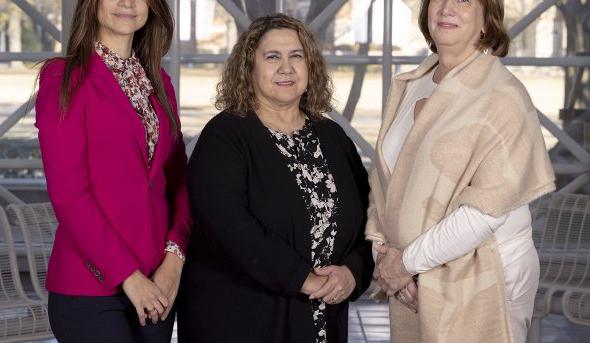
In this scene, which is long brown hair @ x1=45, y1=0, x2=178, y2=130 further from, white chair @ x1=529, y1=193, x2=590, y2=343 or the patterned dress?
white chair @ x1=529, y1=193, x2=590, y2=343

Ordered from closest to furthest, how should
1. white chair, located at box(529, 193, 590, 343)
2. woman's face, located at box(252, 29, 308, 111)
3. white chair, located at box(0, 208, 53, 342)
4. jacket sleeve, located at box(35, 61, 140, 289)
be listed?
jacket sleeve, located at box(35, 61, 140, 289), woman's face, located at box(252, 29, 308, 111), white chair, located at box(0, 208, 53, 342), white chair, located at box(529, 193, 590, 343)

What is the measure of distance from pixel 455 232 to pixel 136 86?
88cm

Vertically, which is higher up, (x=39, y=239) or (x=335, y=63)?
(x=335, y=63)

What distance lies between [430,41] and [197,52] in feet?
12.6

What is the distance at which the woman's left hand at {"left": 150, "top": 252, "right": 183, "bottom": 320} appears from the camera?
2852mm

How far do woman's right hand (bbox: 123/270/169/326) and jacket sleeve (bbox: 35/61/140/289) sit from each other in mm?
23

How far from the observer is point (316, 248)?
9.77 feet

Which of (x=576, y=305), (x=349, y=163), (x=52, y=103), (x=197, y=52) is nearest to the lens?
(x=52, y=103)

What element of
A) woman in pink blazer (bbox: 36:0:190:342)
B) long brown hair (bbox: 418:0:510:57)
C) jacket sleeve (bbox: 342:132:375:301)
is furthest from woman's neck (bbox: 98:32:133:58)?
long brown hair (bbox: 418:0:510:57)

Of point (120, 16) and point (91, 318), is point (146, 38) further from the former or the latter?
point (91, 318)

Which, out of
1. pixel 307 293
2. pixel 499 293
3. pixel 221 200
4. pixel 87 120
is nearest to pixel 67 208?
pixel 87 120

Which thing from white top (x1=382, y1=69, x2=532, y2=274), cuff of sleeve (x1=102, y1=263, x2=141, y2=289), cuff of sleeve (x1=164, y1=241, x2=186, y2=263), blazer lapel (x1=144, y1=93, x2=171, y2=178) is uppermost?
blazer lapel (x1=144, y1=93, x2=171, y2=178)

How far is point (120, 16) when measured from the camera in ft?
9.19

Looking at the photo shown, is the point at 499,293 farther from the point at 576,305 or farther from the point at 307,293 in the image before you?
the point at 576,305
